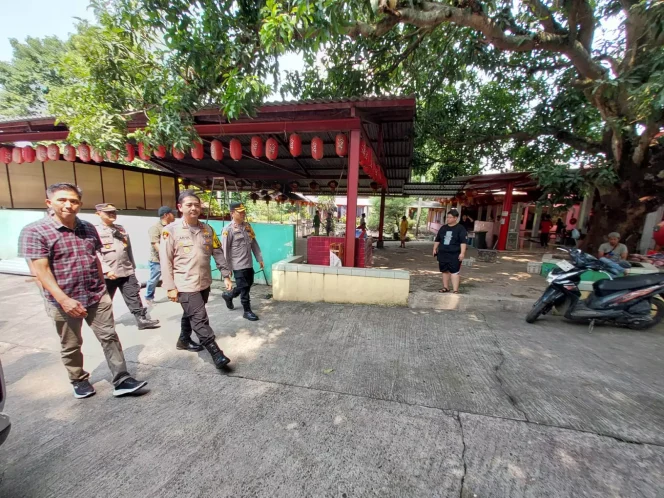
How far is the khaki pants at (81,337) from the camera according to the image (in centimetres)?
223

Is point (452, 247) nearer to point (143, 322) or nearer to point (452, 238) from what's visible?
point (452, 238)

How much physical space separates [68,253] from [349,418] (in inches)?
98.1

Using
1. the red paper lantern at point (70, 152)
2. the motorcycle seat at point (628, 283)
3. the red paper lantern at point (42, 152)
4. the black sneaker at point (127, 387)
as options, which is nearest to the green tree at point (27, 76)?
the red paper lantern at point (42, 152)

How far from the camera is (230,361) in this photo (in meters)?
2.99

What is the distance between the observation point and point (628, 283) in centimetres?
377

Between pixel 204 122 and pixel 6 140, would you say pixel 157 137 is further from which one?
pixel 6 140

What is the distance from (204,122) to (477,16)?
15.3 ft

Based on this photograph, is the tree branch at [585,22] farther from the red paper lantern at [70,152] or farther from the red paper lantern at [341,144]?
the red paper lantern at [70,152]

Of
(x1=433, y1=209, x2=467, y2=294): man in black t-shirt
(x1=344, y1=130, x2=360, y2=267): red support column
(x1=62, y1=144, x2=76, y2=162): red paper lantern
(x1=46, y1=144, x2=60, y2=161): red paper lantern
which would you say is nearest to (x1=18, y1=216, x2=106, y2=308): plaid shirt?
(x1=344, y1=130, x2=360, y2=267): red support column

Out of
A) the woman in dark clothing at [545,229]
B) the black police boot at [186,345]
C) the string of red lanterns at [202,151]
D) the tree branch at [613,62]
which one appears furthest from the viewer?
the woman in dark clothing at [545,229]

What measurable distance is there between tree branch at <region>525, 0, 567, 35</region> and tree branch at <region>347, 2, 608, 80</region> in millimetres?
224

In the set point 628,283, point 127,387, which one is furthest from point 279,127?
point 628,283

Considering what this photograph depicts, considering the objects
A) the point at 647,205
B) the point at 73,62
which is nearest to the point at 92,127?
the point at 73,62

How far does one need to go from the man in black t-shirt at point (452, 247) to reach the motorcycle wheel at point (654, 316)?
2236mm
